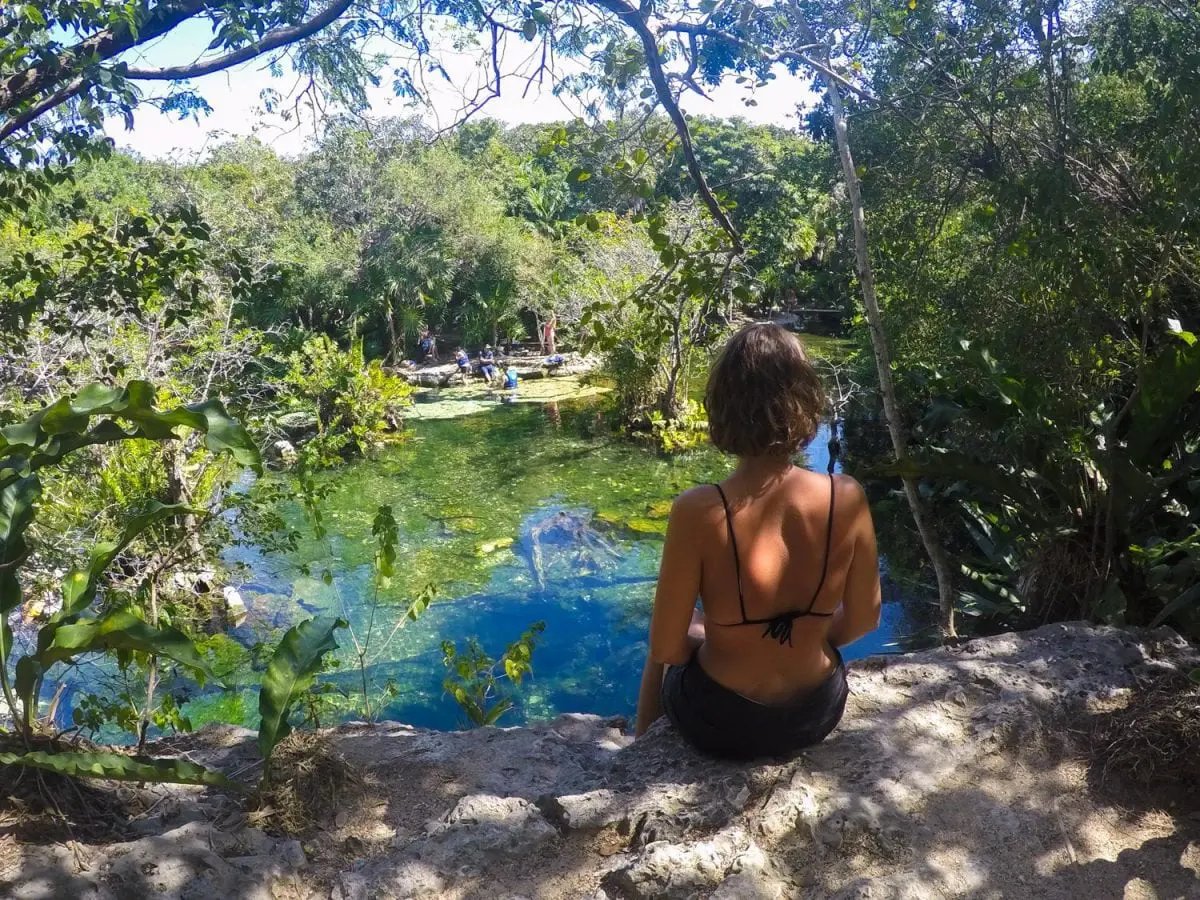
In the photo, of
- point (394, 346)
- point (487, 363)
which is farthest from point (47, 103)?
point (394, 346)

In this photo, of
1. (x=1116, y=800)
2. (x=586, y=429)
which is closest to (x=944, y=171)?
(x=1116, y=800)

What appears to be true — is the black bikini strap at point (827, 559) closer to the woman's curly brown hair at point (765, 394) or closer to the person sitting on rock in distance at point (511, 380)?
the woman's curly brown hair at point (765, 394)

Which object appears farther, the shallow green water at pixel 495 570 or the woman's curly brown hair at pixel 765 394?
the shallow green water at pixel 495 570

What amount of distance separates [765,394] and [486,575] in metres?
7.92

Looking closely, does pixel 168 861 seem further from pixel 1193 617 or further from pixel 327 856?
pixel 1193 617

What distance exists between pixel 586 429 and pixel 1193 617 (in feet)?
44.6

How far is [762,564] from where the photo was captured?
A: 193cm

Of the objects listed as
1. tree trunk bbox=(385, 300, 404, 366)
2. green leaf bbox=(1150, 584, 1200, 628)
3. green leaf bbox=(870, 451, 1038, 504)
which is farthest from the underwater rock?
tree trunk bbox=(385, 300, 404, 366)

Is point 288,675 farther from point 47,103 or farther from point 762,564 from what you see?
point 47,103

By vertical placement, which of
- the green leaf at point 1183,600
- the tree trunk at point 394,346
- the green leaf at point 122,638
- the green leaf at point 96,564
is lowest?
the green leaf at point 1183,600

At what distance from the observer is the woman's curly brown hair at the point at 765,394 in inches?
75.4

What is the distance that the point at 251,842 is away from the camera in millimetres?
1890

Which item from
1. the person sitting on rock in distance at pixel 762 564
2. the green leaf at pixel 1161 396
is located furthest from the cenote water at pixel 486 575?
the green leaf at pixel 1161 396

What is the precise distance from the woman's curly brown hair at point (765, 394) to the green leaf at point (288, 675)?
1280mm
